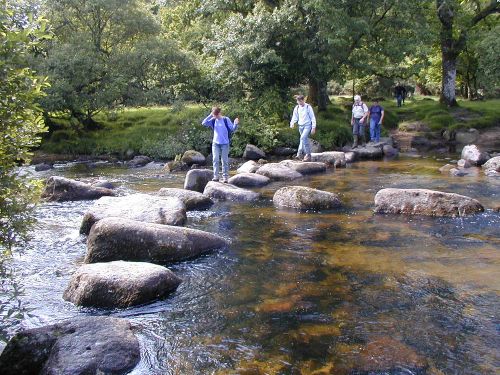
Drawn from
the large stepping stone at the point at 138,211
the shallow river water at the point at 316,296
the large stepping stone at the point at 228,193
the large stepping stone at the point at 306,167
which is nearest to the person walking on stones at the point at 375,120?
the large stepping stone at the point at 306,167

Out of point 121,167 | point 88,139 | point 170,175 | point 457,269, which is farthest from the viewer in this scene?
point 88,139

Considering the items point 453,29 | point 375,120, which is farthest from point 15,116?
point 453,29

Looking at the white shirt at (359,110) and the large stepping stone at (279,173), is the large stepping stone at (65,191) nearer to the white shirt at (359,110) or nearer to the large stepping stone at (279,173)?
the large stepping stone at (279,173)

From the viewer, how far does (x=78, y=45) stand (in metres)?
27.7

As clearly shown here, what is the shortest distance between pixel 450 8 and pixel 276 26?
46.6 ft

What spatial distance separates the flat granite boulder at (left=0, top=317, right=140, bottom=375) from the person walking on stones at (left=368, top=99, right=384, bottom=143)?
22.7 metres

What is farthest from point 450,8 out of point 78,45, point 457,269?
point 457,269

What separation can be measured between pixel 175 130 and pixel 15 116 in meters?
22.9

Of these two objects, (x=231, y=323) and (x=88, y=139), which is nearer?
(x=231, y=323)

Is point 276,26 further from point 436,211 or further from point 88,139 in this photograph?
point 436,211

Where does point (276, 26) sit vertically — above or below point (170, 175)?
above

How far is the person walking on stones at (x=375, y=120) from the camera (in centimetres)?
2662

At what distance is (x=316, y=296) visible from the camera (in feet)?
25.1

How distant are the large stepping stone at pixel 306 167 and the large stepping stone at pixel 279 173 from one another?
52 cm
